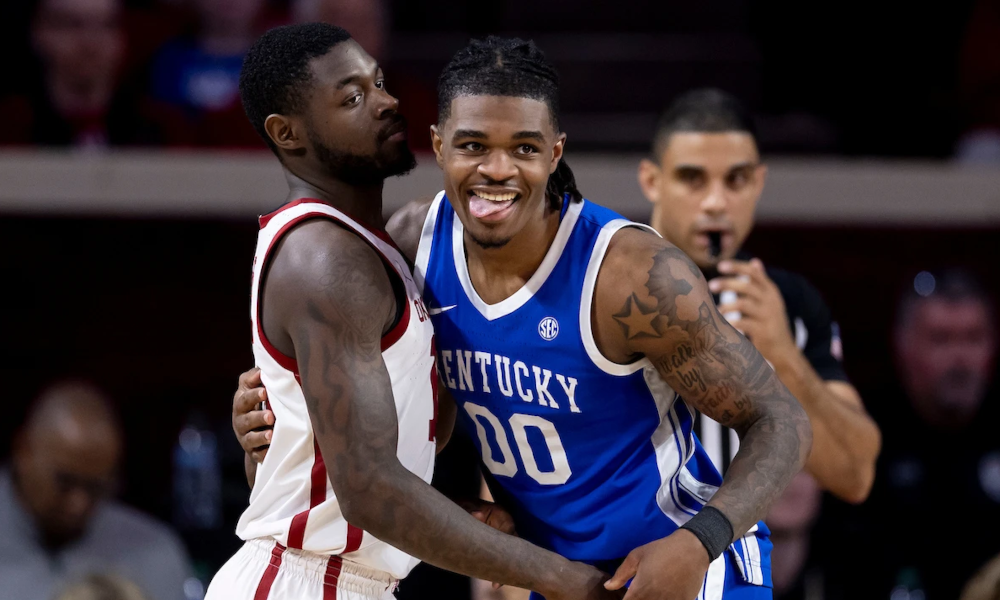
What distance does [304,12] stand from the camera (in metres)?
6.00

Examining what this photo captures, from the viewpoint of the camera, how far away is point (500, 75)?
2.56 meters

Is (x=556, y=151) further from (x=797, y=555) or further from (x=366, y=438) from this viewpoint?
(x=797, y=555)

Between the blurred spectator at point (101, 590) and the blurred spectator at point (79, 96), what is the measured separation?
2654 mm

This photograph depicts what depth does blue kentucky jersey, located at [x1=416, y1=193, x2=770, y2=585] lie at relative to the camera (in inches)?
105

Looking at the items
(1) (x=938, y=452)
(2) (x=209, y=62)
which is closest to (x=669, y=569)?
(1) (x=938, y=452)

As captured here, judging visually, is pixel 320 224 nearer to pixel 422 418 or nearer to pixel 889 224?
pixel 422 418

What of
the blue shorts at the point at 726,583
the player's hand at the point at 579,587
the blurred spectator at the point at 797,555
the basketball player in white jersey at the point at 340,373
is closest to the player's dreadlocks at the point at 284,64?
the basketball player in white jersey at the point at 340,373

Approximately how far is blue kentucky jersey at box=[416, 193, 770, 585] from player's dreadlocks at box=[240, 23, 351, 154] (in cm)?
51

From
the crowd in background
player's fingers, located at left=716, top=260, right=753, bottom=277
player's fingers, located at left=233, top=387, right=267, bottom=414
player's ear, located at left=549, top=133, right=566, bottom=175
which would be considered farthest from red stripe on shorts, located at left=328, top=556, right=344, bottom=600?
the crowd in background

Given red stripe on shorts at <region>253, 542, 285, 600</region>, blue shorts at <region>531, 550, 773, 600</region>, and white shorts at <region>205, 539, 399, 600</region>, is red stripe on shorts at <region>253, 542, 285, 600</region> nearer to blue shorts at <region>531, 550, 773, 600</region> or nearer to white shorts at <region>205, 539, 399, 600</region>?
white shorts at <region>205, 539, 399, 600</region>

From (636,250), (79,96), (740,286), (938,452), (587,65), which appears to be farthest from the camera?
(587,65)

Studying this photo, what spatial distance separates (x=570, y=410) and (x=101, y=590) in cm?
196

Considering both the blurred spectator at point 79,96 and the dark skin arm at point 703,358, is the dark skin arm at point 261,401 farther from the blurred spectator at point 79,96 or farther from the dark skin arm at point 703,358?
the blurred spectator at point 79,96

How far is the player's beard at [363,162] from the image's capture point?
8.91ft
